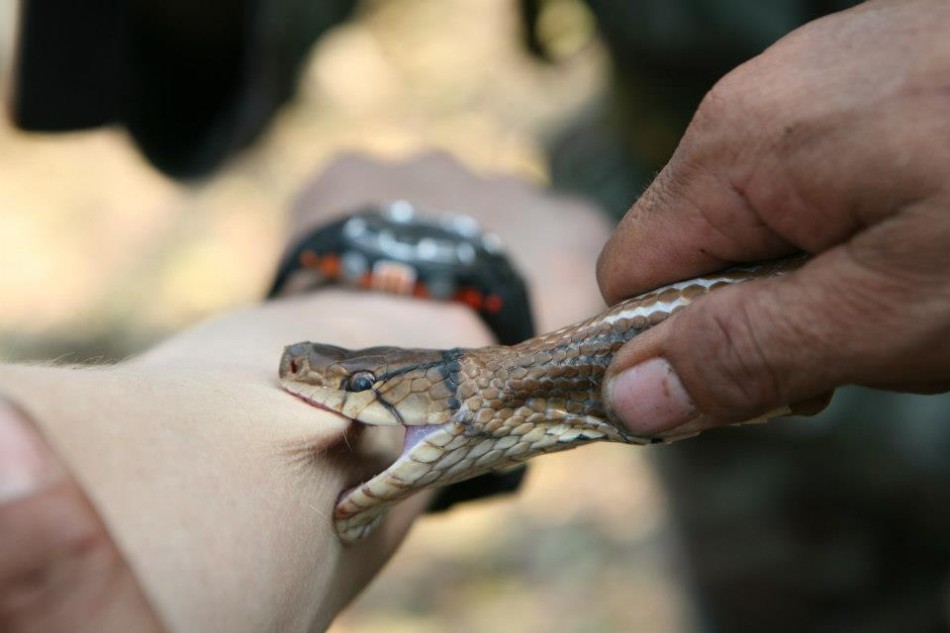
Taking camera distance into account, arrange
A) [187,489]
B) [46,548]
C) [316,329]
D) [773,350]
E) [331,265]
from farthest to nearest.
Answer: [331,265] < [316,329] < [773,350] < [187,489] < [46,548]

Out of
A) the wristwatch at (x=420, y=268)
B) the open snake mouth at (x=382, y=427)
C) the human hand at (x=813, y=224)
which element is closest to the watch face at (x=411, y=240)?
the wristwatch at (x=420, y=268)

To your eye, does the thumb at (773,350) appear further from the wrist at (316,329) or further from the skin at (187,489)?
the wrist at (316,329)

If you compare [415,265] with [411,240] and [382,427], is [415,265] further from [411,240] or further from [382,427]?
[382,427]

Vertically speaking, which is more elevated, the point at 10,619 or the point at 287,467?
the point at 10,619

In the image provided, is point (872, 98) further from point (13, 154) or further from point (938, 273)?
point (13, 154)

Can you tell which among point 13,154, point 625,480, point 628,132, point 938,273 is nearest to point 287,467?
point 938,273

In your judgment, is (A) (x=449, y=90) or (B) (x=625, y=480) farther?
(A) (x=449, y=90)

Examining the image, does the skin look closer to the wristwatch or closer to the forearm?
the forearm

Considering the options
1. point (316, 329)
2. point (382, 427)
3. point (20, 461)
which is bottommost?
point (382, 427)

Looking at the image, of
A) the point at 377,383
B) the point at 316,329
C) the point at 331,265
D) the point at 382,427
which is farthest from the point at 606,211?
the point at 377,383
